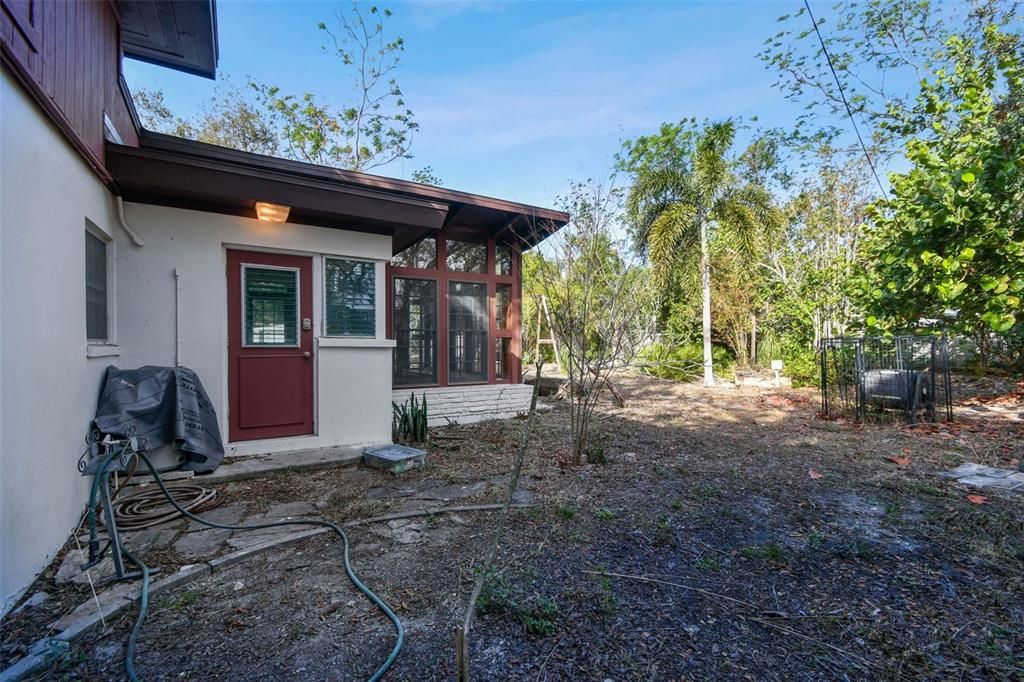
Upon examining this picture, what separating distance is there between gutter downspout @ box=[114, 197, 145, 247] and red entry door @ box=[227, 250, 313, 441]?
66 centimetres

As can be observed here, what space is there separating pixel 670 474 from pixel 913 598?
198 centimetres

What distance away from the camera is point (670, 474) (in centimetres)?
401

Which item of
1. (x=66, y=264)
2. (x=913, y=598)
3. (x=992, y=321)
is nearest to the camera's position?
(x=913, y=598)

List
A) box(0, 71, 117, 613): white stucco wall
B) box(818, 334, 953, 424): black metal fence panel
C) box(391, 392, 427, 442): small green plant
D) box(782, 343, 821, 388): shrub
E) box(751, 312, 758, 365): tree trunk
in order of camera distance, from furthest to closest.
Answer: box(751, 312, 758, 365): tree trunk
box(782, 343, 821, 388): shrub
box(818, 334, 953, 424): black metal fence panel
box(391, 392, 427, 442): small green plant
box(0, 71, 117, 613): white stucco wall

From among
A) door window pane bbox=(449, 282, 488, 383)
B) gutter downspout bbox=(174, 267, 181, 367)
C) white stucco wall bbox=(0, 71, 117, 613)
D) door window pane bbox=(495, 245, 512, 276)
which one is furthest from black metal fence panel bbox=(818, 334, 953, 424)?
white stucco wall bbox=(0, 71, 117, 613)

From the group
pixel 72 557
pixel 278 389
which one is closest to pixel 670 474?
pixel 278 389

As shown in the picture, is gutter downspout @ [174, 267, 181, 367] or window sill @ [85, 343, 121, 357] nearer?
window sill @ [85, 343, 121, 357]

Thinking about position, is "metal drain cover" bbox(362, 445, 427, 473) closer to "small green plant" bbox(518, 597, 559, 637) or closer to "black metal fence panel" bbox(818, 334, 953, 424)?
"small green plant" bbox(518, 597, 559, 637)

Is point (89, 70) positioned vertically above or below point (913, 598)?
above

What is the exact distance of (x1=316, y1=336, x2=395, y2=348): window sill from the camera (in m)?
4.45

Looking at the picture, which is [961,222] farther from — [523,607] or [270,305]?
[270,305]

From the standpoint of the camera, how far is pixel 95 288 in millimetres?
3354

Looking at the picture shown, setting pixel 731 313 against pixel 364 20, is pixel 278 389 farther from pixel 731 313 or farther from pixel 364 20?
pixel 731 313

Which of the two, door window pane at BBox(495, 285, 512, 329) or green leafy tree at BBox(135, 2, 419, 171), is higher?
green leafy tree at BBox(135, 2, 419, 171)
